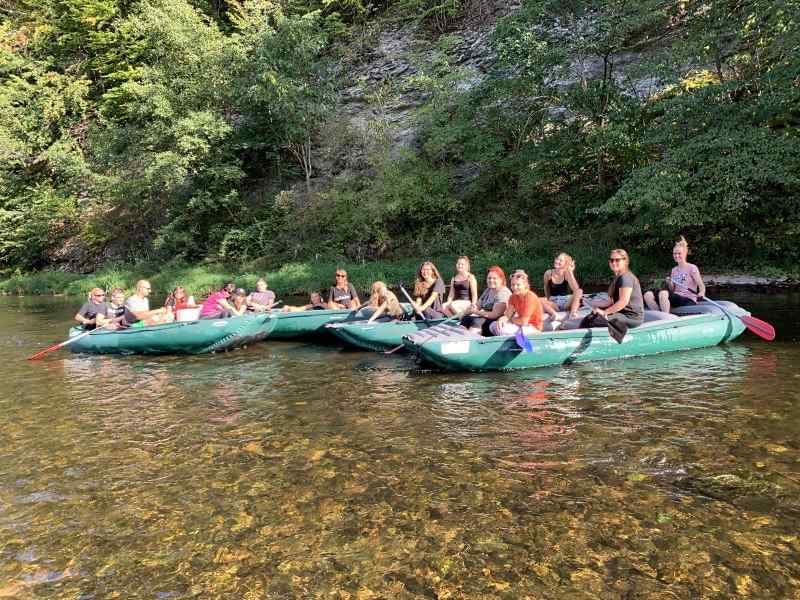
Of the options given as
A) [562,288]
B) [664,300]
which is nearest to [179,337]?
[562,288]

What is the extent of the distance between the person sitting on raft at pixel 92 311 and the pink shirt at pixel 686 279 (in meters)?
10.2

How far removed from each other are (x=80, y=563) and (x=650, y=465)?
3.88 meters

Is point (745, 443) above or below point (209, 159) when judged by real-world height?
below

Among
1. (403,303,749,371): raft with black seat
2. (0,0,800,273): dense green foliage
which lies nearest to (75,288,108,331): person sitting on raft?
(403,303,749,371): raft with black seat

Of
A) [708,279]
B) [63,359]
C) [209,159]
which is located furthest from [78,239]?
[708,279]

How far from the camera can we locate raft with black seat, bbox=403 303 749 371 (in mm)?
7672

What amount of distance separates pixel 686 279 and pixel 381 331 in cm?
510

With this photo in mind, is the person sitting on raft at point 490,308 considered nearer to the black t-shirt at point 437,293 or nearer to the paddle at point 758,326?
the black t-shirt at point 437,293

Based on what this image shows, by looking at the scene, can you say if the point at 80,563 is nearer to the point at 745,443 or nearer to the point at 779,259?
the point at 745,443

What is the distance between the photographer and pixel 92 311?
11.0 metres

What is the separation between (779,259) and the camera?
1560 cm

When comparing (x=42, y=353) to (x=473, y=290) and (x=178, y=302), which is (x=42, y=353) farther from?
(x=473, y=290)

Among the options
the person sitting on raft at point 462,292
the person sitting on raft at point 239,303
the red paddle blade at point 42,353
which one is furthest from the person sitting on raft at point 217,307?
the person sitting on raft at point 462,292

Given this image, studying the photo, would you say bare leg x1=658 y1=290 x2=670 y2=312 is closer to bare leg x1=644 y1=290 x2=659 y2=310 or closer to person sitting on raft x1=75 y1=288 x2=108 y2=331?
bare leg x1=644 y1=290 x2=659 y2=310
